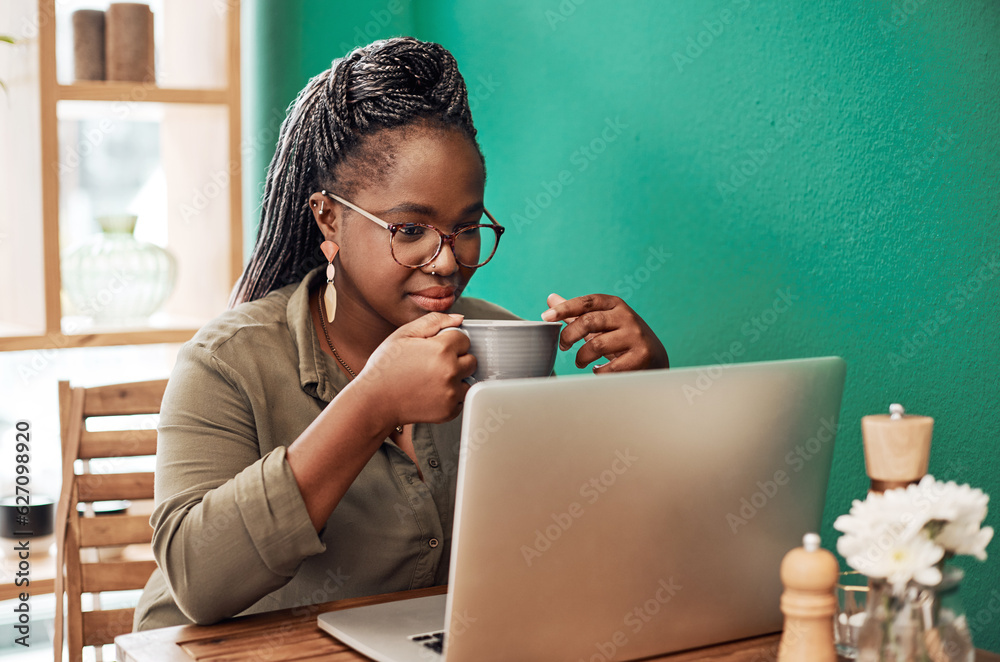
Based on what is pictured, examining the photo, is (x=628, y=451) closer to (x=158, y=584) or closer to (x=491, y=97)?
(x=158, y=584)

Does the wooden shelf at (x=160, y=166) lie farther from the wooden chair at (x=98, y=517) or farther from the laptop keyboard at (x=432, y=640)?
the laptop keyboard at (x=432, y=640)

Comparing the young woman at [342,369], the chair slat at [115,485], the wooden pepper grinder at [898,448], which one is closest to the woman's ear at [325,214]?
the young woman at [342,369]

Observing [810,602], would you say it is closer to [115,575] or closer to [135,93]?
[115,575]

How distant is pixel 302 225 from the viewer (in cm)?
146

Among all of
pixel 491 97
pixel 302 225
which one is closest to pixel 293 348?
pixel 302 225

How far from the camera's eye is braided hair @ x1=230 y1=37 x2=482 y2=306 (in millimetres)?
1296

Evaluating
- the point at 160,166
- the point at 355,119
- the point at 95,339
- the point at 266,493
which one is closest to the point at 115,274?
the point at 95,339

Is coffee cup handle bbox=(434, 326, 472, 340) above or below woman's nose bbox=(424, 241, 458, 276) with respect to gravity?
below

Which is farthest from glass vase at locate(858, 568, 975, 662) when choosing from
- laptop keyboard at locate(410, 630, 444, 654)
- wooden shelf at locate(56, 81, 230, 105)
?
wooden shelf at locate(56, 81, 230, 105)

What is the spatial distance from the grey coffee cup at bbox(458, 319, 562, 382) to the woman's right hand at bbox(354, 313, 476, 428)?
1 centimetres

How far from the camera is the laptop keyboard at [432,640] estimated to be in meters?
0.93

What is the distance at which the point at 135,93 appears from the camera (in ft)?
7.73

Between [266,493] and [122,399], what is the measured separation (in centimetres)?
85

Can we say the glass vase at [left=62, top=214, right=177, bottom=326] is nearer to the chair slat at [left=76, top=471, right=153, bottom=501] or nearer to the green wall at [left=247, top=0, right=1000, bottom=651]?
the chair slat at [left=76, top=471, right=153, bottom=501]
